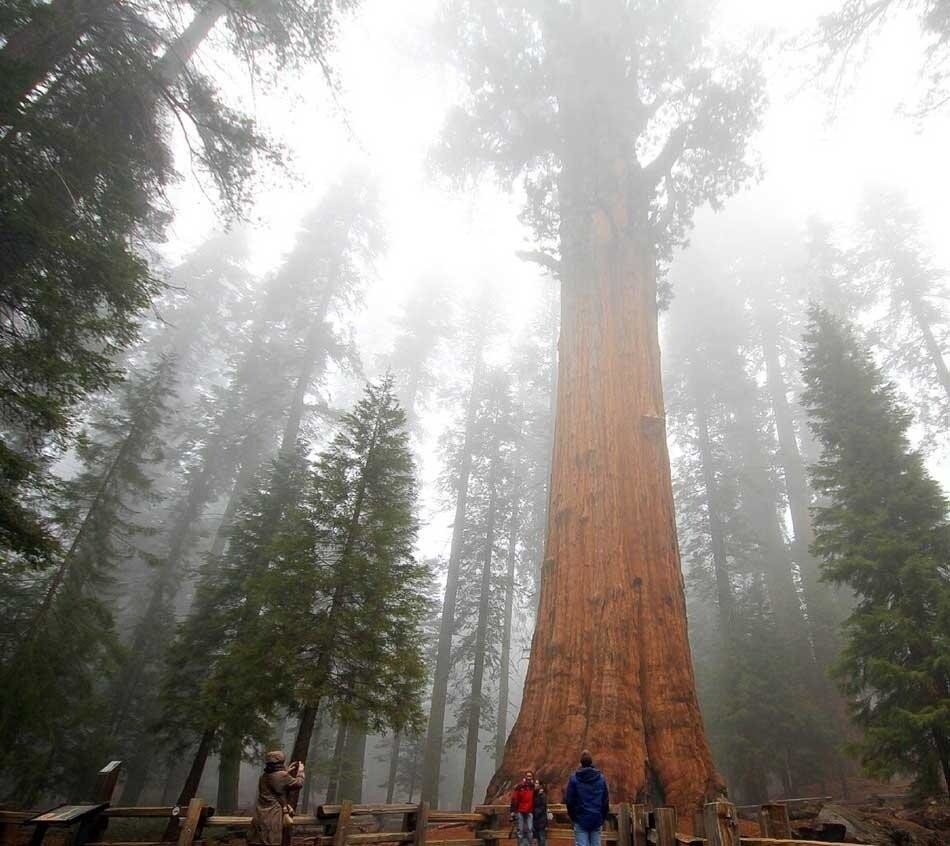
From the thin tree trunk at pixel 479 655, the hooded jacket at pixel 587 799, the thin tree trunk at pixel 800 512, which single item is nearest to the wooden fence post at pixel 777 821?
the hooded jacket at pixel 587 799

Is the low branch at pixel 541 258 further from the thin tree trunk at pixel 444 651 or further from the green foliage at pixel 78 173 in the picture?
the thin tree trunk at pixel 444 651

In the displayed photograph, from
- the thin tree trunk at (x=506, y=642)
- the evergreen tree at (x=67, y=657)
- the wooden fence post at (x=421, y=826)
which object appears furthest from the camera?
the thin tree trunk at (x=506, y=642)

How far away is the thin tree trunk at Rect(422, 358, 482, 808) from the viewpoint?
55.3 ft

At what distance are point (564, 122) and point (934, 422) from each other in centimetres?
1840

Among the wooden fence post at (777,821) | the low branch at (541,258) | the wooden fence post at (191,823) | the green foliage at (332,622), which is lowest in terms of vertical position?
the wooden fence post at (191,823)

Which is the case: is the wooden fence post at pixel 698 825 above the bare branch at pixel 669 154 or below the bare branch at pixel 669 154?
below

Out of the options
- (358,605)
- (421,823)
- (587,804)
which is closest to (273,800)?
(421,823)

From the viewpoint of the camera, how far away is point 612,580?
7492mm

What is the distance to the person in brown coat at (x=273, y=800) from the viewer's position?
15.6 feet

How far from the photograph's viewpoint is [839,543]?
9.98 metres

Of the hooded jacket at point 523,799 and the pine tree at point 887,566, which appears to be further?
the pine tree at point 887,566

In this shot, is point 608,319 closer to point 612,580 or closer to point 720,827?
point 612,580

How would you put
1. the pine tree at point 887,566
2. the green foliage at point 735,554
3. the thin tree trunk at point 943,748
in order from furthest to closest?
the green foliage at point 735,554 → the pine tree at point 887,566 → the thin tree trunk at point 943,748

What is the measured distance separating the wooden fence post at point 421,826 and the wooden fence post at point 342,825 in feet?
2.87
